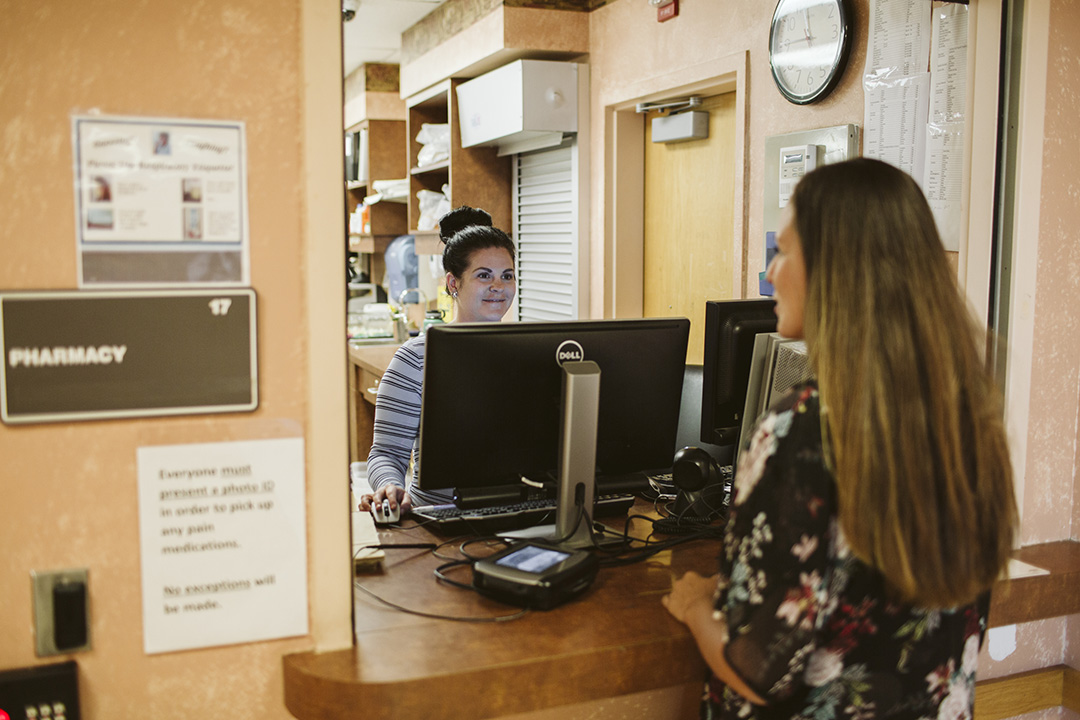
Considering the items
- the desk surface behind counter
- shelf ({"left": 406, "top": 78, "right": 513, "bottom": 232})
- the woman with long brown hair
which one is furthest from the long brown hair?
shelf ({"left": 406, "top": 78, "right": 513, "bottom": 232})

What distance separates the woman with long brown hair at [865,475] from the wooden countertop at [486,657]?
20cm

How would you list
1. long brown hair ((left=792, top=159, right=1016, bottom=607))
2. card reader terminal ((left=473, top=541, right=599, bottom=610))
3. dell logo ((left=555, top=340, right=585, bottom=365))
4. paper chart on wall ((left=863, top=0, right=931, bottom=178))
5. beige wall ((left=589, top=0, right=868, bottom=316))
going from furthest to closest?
beige wall ((left=589, top=0, right=868, bottom=316))
paper chart on wall ((left=863, top=0, right=931, bottom=178))
dell logo ((left=555, top=340, right=585, bottom=365))
card reader terminal ((left=473, top=541, right=599, bottom=610))
long brown hair ((left=792, top=159, right=1016, bottom=607))

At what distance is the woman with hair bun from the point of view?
2.22m

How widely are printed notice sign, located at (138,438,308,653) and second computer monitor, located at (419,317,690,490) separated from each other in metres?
0.45

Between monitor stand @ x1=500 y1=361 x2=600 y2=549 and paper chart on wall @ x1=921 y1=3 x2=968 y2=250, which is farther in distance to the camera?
paper chart on wall @ x1=921 y1=3 x2=968 y2=250

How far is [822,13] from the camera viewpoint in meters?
2.58

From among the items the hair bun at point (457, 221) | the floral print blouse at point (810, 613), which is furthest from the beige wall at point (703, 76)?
the floral print blouse at point (810, 613)

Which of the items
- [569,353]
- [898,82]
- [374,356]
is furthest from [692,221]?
[569,353]

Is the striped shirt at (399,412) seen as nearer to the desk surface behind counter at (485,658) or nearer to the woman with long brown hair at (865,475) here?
the desk surface behind counter at (485,658)

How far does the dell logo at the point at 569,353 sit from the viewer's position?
1.70m

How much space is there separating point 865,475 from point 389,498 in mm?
1197

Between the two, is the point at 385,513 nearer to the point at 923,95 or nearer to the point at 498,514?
the point at 498,514

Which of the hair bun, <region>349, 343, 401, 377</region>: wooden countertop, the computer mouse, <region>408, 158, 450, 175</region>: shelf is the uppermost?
<region>408, 158, 450, 175</region>: shelf

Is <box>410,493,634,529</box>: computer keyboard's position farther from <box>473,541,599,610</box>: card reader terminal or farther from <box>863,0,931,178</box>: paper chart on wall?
<box>863,0,931,178</box>: paper chart on wall
